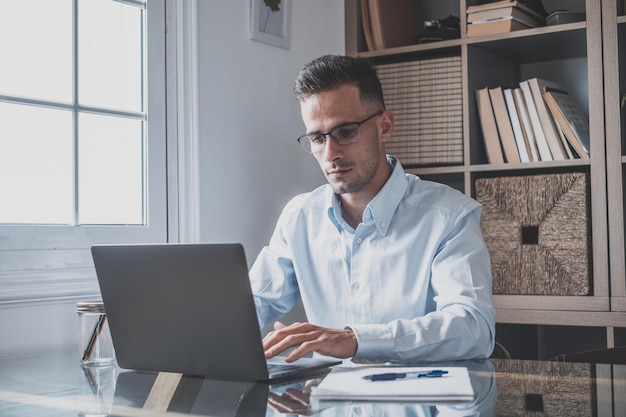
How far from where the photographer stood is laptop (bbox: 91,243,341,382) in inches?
47.6

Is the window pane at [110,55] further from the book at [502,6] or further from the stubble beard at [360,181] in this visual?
the book at [502,6]

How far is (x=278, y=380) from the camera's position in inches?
48.9

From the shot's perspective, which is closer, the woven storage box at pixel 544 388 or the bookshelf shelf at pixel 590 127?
the woven storage box at pixel 544 388

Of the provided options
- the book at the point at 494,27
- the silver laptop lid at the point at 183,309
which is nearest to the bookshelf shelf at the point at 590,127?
the book at the point at 494,27

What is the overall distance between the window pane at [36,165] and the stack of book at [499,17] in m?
1.37

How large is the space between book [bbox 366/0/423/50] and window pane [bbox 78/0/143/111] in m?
0.94

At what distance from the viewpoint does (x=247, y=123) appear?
2529 millimetres

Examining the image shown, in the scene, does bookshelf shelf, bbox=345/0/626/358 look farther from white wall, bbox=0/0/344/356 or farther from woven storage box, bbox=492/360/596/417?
woven storage box, bbox=492/360/596/417

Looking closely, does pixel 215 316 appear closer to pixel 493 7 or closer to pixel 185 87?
pixel 185 87

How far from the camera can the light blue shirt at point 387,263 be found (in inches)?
67.5

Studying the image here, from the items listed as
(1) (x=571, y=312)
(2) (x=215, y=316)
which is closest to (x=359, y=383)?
(2) (x=215, y=316)

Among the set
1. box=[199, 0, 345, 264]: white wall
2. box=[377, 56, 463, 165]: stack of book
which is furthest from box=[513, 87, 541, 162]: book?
box=[199, 0, 345, 264]: white wall

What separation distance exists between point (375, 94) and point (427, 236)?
0.41 meters

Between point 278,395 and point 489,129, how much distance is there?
1794 millimetres
